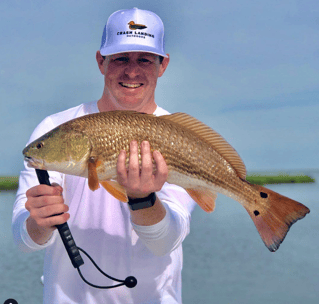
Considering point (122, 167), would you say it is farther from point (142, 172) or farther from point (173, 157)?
point (173, 157)

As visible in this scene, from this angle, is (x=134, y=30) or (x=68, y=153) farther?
(x=134, y=30)

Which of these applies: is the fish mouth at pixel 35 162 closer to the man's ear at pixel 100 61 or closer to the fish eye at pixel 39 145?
the fish eye at pixel 39 145

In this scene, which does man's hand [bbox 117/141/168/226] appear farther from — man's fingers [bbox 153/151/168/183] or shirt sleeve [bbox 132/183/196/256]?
shirt sleeve [bbox 132/183/196/256]

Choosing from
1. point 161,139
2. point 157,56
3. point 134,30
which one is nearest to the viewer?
point 161,139

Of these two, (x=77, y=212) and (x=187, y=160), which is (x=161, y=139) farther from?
(x=77, y=212)

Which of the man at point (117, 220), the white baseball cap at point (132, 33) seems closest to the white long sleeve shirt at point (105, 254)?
the man at point (117, 220)

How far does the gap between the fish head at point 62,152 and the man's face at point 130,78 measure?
2.76ft

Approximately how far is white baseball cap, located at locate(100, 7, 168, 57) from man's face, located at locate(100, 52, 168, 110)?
0.16 meters

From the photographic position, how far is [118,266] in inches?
156

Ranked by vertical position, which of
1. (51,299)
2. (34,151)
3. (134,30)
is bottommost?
(51,299)

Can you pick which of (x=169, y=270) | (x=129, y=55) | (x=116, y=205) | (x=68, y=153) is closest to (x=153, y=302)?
(x=169, y=270)

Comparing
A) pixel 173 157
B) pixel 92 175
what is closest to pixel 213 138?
pixel 173 157

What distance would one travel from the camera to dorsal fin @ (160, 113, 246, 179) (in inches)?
131

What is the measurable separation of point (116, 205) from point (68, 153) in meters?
1.05
